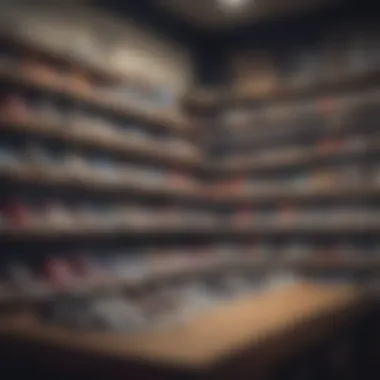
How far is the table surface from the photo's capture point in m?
1.92

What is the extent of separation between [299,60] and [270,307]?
85.0 inches

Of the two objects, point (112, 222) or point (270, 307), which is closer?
point (270, 307)

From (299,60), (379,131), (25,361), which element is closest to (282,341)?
(25,361)

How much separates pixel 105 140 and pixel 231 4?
4.50 feet

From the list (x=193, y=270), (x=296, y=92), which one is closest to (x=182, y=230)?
(x=193, y=270)

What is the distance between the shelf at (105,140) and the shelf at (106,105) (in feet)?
0.46

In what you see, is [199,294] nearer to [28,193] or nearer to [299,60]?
[28,193]

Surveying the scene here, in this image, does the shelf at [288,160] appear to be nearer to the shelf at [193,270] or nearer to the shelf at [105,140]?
the shelf at [105,140]

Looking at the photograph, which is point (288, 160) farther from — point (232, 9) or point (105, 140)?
point (105, 140)

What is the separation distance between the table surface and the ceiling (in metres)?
2.05

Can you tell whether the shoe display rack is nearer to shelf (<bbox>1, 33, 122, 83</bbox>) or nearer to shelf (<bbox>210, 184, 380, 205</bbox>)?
shelf (<bbox>210, 184, 380, 205</bbox>)

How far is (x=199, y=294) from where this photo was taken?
2928mm

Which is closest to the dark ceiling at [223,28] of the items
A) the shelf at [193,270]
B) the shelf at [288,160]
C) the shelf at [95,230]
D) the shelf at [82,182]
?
the shelf at [288,160]

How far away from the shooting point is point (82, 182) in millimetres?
3100
